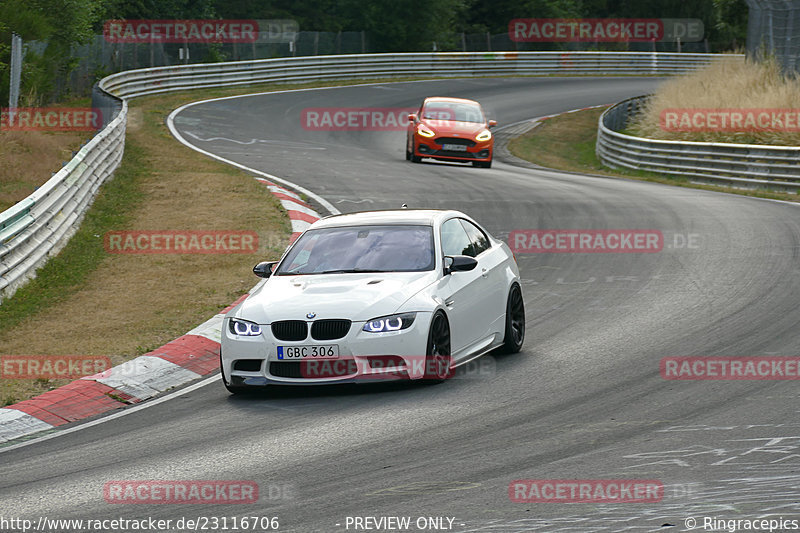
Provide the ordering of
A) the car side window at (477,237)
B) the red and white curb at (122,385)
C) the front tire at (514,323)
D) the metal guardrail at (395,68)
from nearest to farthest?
the red and white curb at (122,385), the front tire at (514,323), the car side window at (477,237), the metal guardrail at (395,68)

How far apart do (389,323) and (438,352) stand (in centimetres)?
54

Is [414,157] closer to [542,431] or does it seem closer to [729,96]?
[729,96]

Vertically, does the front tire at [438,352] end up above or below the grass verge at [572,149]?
above

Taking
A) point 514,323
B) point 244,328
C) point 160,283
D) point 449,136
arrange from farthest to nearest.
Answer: point 449,136 < point 160,283 < point 514,323 < point 244,328

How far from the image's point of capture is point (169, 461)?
24.9ft

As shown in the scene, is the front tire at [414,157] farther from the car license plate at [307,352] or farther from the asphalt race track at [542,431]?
the car license plate at [307,352]

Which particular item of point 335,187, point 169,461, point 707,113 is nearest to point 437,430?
point 169,461

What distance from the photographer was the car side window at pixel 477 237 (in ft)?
36.5

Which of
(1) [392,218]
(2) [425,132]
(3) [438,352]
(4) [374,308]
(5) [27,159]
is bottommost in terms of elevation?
(2) [425,132]

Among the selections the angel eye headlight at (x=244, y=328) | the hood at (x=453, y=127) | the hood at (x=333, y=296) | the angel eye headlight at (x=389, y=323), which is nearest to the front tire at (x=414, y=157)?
the hood at (x=453, y=127)

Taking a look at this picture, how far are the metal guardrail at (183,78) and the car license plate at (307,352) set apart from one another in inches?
210

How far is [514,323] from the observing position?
36.2 ft

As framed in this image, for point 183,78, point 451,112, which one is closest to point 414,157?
point 451,112

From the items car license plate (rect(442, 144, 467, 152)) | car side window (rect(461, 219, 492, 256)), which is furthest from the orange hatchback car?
car side window (rect(461, 219, 492, 256))
